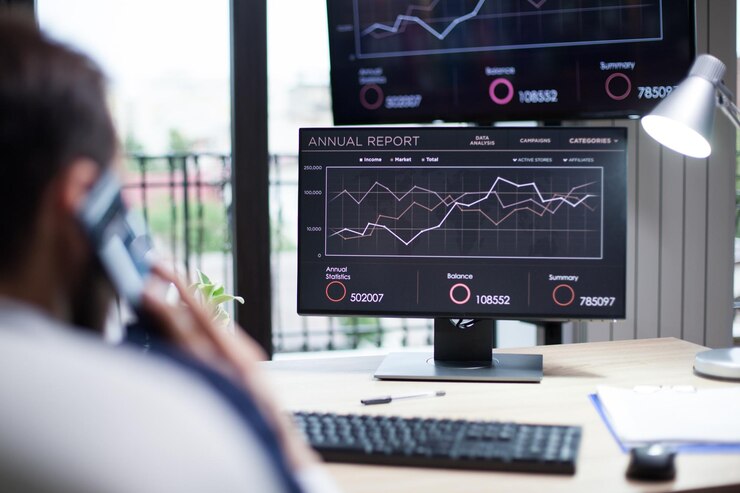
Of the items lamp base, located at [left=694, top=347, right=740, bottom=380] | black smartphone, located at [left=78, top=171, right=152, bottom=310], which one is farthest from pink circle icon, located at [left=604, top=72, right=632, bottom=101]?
black smartphone, located at [left=78, top=171, right=152, bottom=310]

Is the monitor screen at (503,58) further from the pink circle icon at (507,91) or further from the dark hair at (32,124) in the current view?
the dark hair at (32,124)

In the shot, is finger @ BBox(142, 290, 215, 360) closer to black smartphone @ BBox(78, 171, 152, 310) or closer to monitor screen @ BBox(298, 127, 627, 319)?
black smartphone @ BBox(78, 171, 152, 310)

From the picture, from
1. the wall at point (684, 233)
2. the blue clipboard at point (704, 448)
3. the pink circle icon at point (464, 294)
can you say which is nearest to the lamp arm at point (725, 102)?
the pink circle icon at point (464, 294)

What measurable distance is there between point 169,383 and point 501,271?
119 centimetres

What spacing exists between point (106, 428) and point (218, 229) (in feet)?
13.3

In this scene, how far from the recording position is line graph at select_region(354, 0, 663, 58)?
1.92 metres

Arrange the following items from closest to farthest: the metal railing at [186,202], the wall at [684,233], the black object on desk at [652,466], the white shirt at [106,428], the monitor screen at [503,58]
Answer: the white shirt at [106,428] < the black object on desk at [652,466] < the monitor screen at [503,58] < the wall at [684,233] < the metal railing at [186,202]

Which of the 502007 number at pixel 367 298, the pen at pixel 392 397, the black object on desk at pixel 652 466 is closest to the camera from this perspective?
the black object on desk at pixel 652 466

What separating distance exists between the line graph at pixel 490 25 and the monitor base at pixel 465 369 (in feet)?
2.48

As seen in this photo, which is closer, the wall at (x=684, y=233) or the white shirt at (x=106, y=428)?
the white shirt at (x=106, y=428)

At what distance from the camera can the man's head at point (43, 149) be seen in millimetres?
568

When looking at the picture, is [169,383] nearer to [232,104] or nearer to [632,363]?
[632,363]

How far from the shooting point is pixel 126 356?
1.64ft

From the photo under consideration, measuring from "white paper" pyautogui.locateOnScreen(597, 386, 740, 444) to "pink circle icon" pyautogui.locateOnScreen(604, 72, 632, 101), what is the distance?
76 cm
